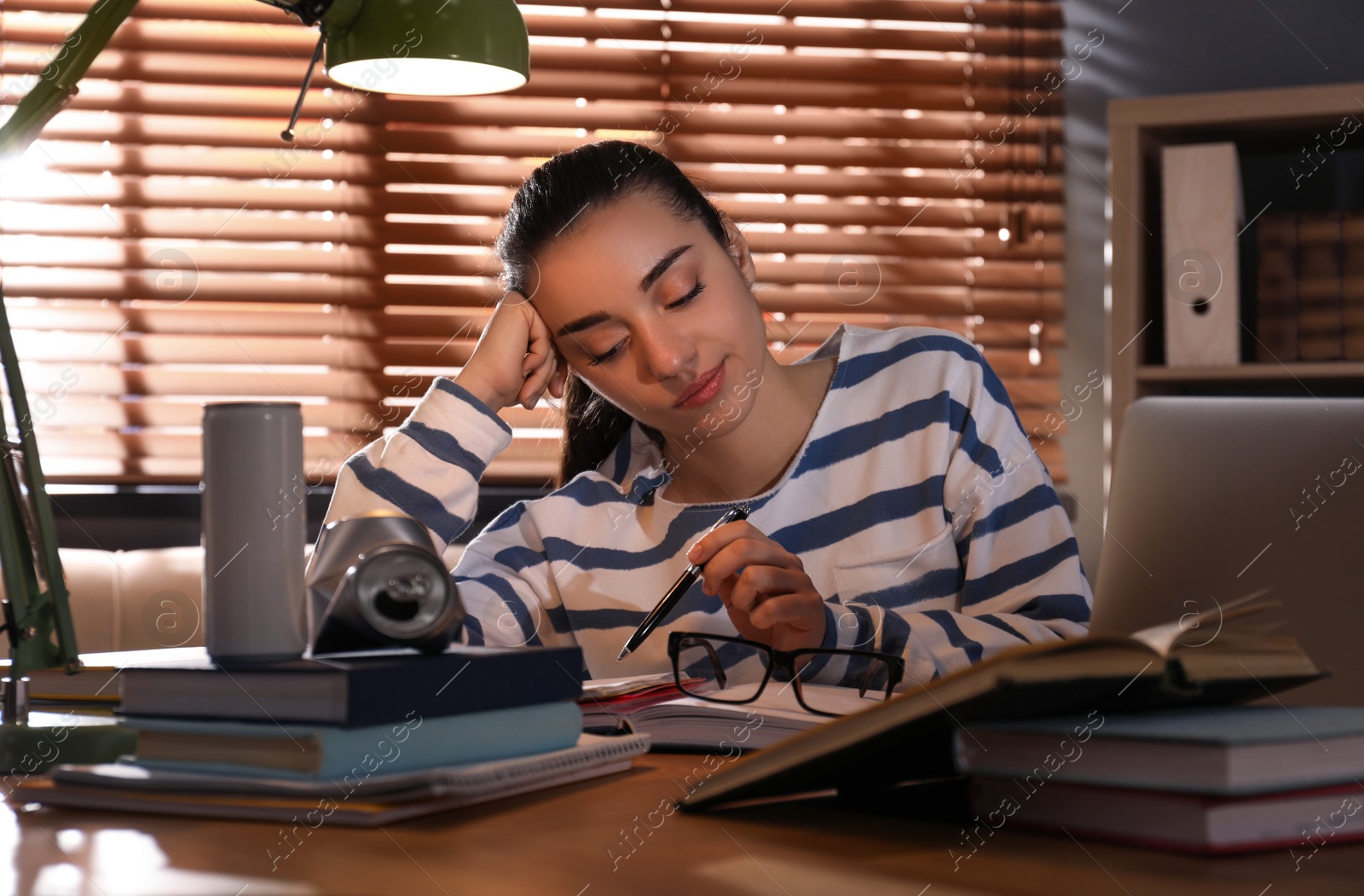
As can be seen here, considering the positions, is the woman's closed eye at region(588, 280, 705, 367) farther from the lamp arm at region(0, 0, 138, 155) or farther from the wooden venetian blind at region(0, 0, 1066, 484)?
the wooden venetian blind at region(0, 0, 1066, 484)

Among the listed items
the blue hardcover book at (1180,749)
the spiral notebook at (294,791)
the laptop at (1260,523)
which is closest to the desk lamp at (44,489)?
the spiral notebook at (294,791)

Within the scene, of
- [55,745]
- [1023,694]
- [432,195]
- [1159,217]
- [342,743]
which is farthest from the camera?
[432,195]

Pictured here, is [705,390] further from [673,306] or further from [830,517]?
[830,517]

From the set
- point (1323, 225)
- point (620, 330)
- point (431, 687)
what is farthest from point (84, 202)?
point (1323, 225)

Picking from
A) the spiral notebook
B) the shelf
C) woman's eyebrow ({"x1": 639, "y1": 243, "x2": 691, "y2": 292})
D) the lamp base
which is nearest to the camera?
the spiral notebook

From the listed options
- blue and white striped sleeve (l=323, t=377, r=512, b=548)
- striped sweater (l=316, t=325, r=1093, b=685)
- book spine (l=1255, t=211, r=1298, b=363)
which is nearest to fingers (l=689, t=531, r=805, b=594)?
striped sweater (l=316, t=325, r=1093, b=685)

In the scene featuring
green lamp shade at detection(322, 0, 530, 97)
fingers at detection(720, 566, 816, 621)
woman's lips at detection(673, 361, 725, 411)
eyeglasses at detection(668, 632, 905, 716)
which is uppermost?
green lamp shade at detection(322, 0, 530, 97)

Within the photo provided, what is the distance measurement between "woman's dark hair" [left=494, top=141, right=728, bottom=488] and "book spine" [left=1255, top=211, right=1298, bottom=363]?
0.97 meters

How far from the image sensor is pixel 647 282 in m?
1.18

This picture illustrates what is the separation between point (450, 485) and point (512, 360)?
6.2 inches

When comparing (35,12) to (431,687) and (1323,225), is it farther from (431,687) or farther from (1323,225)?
(1323,225)

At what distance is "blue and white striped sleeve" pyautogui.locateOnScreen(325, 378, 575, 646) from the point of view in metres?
1.22

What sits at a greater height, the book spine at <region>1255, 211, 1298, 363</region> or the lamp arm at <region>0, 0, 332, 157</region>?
the lamp arm at <region>0, 0, 332, 157</region>

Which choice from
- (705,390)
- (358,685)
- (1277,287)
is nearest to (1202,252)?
(1277,287)
